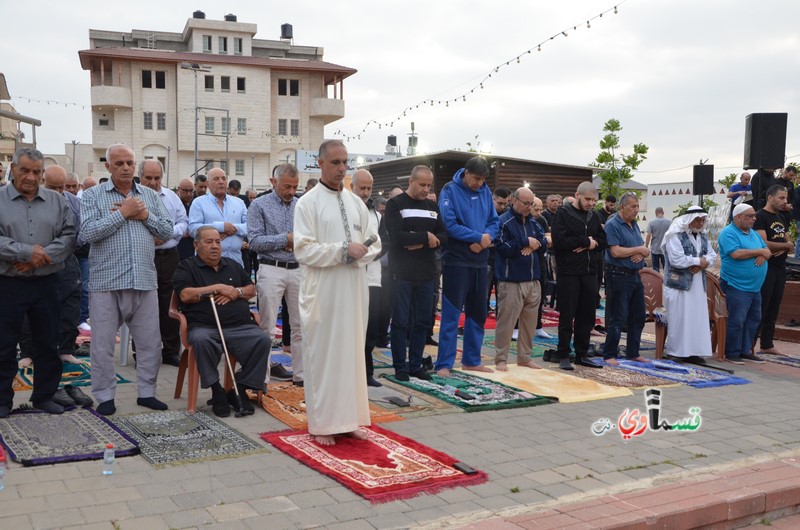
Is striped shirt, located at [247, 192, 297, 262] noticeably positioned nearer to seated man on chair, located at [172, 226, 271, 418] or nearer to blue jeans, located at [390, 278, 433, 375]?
seated man on chair, located at [172, 226, 271, 418]

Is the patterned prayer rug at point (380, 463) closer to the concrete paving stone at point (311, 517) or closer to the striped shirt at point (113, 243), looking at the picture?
the concrete paving stone at point (311, 517)

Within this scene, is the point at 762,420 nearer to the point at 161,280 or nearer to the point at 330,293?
the point at 330,293

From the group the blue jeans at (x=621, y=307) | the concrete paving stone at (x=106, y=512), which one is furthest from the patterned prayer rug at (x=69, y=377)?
the blue jeans at (x=621, y=307)

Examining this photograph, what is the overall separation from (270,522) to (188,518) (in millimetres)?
437

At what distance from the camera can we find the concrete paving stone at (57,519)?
13.0 feet

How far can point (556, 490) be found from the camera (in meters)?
4.81

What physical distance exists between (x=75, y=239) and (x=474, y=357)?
4.31m

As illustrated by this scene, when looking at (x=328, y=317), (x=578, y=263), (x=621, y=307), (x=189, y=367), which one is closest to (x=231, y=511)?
(x=328, y=317)

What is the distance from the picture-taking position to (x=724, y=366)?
9.66m

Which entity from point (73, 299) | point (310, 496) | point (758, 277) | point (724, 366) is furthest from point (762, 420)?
point (73, 299)

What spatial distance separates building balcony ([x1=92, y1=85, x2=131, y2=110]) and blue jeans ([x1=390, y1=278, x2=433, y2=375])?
159ft

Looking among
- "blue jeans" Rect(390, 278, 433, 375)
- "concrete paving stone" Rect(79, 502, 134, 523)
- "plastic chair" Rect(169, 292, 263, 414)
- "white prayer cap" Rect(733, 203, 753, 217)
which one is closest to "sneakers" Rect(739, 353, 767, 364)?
"white prayer cap" Rect(733, 203, 753, 217)

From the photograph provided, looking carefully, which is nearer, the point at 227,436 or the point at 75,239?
the point at 227,436

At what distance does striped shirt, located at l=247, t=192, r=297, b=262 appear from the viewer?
7.23 metres
